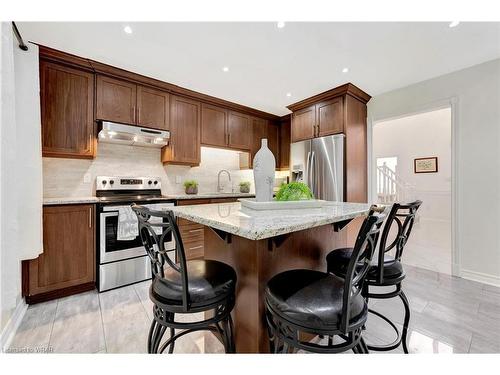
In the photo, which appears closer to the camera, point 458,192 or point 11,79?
point 11,79

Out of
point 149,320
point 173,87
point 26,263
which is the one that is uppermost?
point 173,87

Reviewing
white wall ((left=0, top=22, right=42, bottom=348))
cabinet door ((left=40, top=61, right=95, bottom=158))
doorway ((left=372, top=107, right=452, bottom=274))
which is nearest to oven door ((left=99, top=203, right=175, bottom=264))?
white wall ((left=0, top=22, right=42, bottom=348))

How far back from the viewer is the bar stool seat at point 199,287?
3.34 ft

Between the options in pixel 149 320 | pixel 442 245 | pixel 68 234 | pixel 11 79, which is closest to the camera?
pixel 11 79

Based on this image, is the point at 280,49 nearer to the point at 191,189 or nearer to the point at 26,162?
the point at 191,189

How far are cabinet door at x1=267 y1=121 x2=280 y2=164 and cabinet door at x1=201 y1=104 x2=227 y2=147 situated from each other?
3.38ft

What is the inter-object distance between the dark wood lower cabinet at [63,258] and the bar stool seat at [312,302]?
215 centimetres

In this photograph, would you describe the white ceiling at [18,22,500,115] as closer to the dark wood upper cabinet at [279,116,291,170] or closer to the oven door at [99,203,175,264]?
the dark wood upper cabinet at [279,116,291,170]

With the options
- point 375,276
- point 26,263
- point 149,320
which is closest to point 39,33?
point 26,263

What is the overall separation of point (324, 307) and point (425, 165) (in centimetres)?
710

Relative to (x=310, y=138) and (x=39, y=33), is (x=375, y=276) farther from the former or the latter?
(x=39, y=33)

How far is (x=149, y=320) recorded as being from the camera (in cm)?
182

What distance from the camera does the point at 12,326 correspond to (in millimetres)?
1663

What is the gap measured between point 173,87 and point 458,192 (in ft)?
12.6
